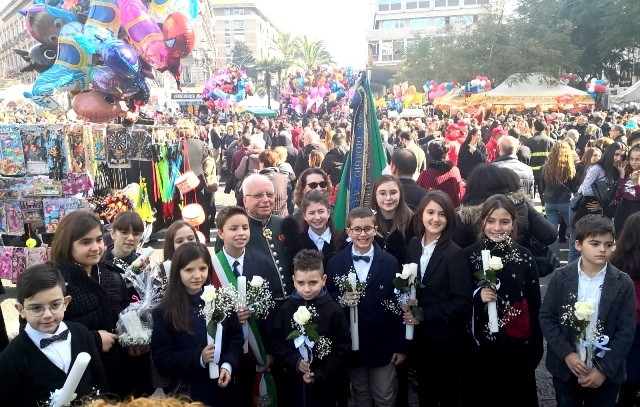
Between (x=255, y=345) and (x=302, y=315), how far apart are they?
1.92 feet

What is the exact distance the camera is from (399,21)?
77.3 meters

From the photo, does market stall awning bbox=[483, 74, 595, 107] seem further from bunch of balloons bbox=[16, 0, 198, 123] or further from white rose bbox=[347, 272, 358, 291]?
white rose bbox=[347, 272, 358, 291]

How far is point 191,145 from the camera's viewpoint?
916cm

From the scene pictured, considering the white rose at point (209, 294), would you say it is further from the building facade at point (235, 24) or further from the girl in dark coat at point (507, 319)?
the building facade at point (235, 24)

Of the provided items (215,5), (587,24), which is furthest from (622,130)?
(215,5)

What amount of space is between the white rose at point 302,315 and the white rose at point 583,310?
4.86 ft

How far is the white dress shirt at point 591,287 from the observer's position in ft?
10.9

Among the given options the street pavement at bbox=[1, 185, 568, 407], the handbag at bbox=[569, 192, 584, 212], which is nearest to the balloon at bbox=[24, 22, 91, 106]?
the street pavement at bbox=[1, 185, 568, 407]

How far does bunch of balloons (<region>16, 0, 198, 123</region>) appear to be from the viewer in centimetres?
823

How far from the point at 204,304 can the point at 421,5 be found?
79021mm

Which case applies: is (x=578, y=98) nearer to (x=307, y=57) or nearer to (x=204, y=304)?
(x=204, y=304)

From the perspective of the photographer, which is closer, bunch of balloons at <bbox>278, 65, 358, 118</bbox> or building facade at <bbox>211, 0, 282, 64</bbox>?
bunch of balloons at <bbox>278, 65, 358, 118</bbox>

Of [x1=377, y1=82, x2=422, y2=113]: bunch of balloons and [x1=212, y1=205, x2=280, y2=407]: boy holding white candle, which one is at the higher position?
[x1=377, y1=82, x2=422, y2=113]: bunch of balloons

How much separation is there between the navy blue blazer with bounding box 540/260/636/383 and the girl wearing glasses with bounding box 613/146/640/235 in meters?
2.90
